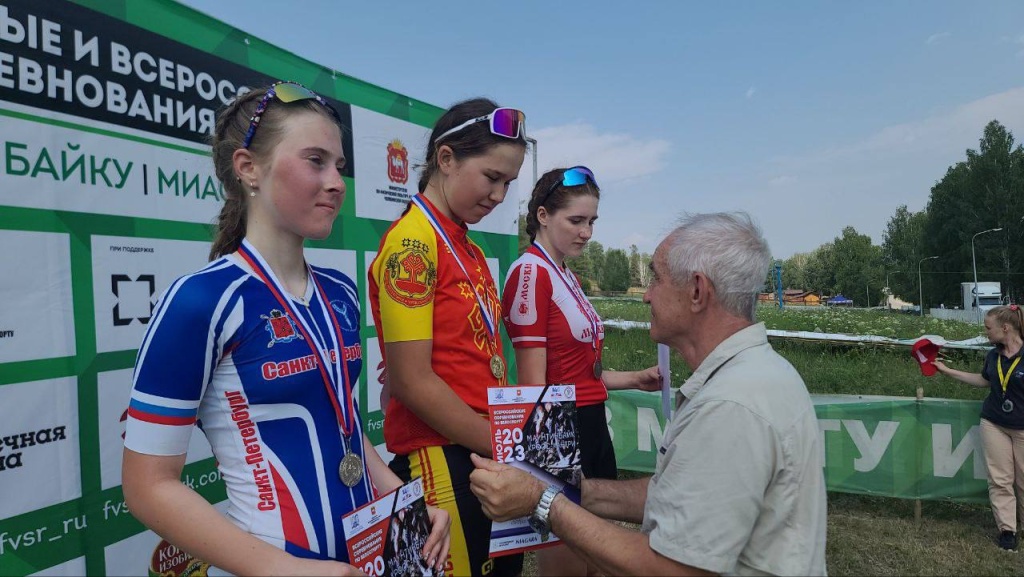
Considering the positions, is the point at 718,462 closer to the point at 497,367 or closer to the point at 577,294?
the point at 497,367

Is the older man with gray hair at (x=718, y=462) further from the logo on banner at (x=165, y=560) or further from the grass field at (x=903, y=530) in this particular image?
the grass field at (x=903, y=530)

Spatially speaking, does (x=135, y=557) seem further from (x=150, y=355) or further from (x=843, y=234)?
(x=843, y=234)

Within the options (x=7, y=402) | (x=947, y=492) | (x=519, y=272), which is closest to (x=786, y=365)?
(x=519, y=272)

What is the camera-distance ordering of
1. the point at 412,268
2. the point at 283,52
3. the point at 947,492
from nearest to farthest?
the point at 412,268 < the point at 283,52 < the point at 947,492

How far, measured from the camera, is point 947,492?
5.55 metres

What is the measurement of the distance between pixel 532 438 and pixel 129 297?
198cm

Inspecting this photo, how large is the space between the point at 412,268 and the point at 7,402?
64.6 inches

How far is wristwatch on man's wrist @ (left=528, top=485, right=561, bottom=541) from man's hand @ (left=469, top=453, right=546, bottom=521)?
3 cm

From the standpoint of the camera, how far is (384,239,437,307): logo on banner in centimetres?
173

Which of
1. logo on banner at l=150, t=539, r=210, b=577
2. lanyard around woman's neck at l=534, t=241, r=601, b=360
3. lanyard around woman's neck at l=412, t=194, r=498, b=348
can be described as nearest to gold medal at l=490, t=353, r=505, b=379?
lanyard around woman's neck at l=412, t=194, r=498, b=348

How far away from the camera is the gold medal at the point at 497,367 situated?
6.36 feet

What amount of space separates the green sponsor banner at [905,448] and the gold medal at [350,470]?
17.8 ft

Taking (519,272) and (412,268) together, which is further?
(519,272)

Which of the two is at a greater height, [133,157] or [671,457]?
[133,157]
